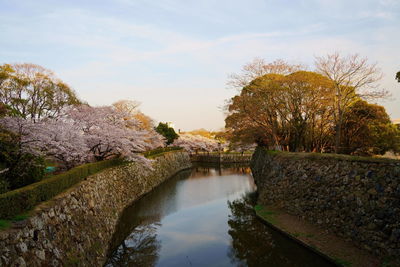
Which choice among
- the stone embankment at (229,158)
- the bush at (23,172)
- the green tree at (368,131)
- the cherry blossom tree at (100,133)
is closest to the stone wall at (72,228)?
Answer: the bush at (23,172)

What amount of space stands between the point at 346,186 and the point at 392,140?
1417 centimetres

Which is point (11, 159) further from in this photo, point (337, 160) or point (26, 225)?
point (337, 160)

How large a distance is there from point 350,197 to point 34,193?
12.3m

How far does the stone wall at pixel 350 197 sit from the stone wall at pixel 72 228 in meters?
10.4

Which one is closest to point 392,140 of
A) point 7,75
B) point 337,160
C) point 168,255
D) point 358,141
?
point 358,141

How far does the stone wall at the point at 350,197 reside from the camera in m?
8.83

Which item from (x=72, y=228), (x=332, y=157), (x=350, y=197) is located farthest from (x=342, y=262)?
(x=72, y=228)

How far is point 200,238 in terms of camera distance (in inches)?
537

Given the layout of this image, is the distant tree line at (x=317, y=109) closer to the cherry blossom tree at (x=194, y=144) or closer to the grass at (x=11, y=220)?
the grass at (x=11, y=220)

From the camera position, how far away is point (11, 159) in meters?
11.2

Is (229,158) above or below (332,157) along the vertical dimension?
below

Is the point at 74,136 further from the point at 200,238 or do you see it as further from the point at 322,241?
the point at 322,241

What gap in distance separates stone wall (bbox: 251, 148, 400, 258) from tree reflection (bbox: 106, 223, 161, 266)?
8111 mm

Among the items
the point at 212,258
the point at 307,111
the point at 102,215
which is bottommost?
the point at 212,258
